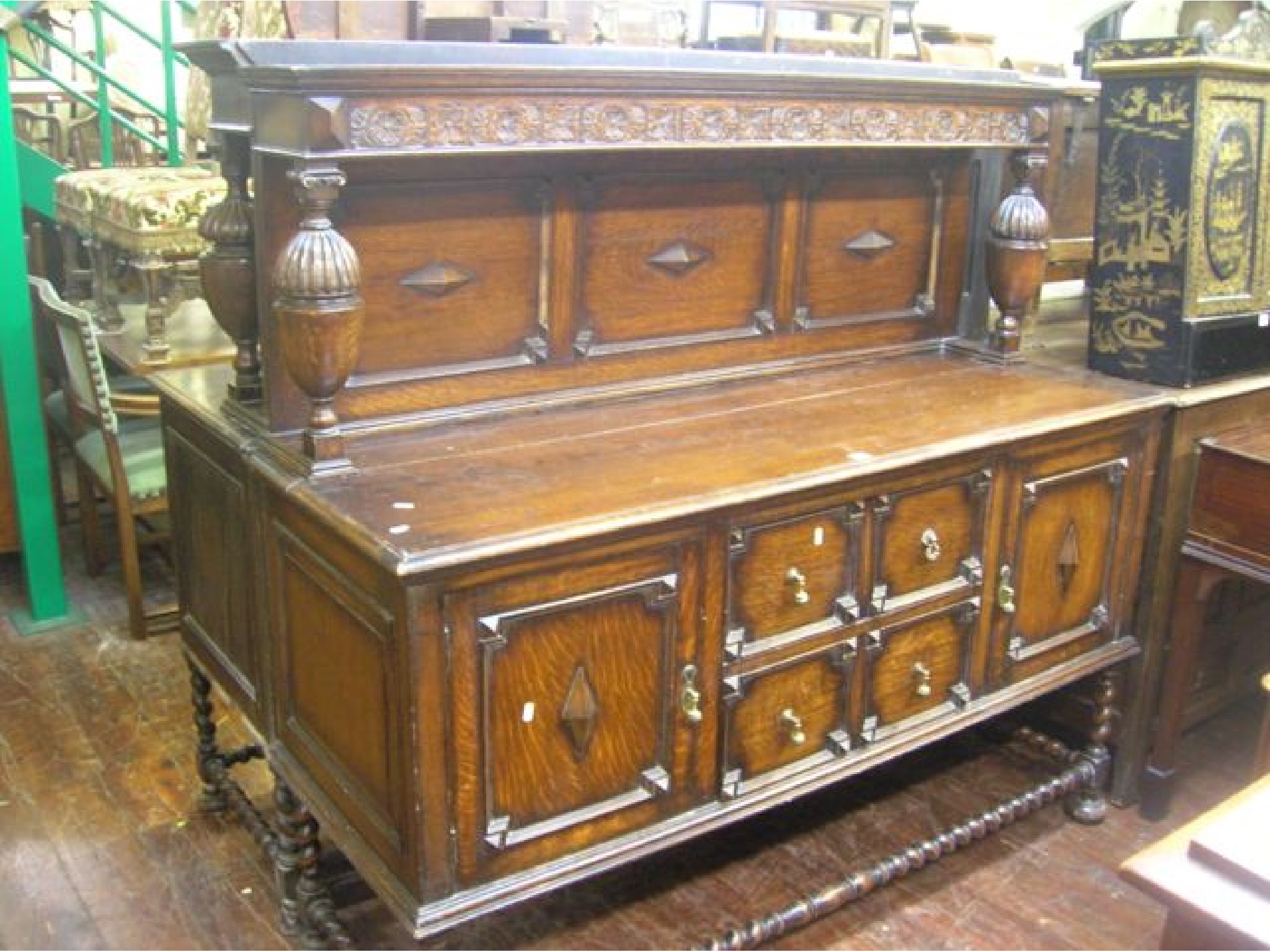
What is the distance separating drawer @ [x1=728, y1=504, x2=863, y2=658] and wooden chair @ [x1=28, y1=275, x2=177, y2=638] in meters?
2.27

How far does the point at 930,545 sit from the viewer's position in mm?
2408

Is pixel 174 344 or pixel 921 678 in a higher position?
pixel 174 344

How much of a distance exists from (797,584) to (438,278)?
0.84 metres

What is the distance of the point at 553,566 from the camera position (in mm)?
1879

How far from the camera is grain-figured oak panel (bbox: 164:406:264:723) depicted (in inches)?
92.7

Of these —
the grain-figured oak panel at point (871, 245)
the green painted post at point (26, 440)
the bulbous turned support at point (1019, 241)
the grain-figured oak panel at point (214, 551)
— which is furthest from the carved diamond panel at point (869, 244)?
the green painted post at point (26, 440)

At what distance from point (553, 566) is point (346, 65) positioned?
807 millimetres

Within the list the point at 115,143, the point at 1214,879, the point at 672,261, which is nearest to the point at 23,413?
the point at 672,261

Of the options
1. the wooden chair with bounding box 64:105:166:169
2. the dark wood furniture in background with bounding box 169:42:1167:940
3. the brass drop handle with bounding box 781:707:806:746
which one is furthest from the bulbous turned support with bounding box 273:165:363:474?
the wooden chair with bounding box 64:105:166:169

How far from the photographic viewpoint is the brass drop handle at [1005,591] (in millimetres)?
2553

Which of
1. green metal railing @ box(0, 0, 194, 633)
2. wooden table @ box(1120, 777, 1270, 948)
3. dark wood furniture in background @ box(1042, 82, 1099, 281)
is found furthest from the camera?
green metal railing @ box(0, 0, 194, 633)

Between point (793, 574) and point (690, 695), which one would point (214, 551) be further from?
point (793, 574)

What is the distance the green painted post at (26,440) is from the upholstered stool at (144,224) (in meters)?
0.33

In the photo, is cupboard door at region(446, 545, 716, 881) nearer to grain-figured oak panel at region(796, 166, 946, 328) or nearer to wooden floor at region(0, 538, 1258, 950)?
wooden floor at region(0, 538, 1258, 950)
